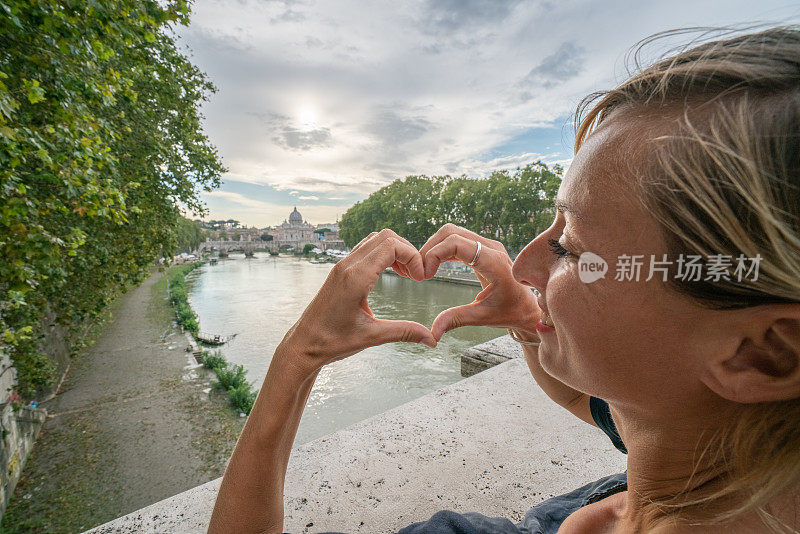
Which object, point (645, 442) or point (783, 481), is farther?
point (645, 442)

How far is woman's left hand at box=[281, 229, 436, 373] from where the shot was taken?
1.02 metres

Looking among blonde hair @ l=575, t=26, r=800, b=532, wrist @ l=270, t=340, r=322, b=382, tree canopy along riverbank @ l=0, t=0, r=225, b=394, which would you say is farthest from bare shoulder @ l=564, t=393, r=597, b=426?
tree canopy along riverbank @ l=0, t=0, r=225, b=394

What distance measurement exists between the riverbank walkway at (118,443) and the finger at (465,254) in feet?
22.2

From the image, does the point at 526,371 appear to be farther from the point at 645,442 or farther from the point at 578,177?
the point at 578,177

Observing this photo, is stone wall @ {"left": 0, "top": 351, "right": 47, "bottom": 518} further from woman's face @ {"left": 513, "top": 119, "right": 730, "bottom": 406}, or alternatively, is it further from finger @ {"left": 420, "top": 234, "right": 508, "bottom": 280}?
woman's face @ {"left": 513, "top": 119, "right": 730, "bottom": 406}

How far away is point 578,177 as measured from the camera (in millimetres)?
799

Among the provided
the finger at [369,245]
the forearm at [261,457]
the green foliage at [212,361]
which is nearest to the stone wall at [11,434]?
the green foliage at [212,361]

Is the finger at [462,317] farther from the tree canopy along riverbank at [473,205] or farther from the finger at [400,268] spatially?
the tree canopy along riverbank at [473,205]

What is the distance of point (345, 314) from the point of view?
1047 mm

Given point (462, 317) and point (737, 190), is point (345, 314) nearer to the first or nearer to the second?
point (462, 317)

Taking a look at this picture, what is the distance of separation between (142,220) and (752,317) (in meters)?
8.56

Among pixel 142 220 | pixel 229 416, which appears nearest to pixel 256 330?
pixel 229 416

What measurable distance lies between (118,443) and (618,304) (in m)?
9.62

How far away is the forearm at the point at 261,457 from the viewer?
3.48ft
